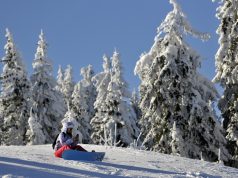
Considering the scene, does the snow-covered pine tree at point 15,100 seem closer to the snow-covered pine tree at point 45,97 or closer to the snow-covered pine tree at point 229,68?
the snow-covered pine tree at point 45,97

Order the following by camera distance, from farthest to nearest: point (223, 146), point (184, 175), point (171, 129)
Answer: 1. point (223, 146)
2. point (171, 129)
3. point (184, 175)

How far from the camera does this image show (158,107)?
27.1 meters

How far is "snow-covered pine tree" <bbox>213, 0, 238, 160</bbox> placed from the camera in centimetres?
2819

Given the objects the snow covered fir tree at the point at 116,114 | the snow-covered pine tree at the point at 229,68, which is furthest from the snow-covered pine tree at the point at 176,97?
the snow covered fir tree at the point at 116,114

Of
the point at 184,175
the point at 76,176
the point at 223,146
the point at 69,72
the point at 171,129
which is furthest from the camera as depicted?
the point at 69,72

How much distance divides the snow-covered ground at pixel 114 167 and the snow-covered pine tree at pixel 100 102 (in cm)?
2326

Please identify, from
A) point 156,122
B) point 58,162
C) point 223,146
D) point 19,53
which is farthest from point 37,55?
point 58,162

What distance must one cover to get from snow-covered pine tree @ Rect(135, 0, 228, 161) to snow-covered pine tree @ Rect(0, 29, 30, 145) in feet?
44.4

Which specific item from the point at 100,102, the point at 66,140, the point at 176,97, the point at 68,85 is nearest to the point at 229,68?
the point at 176,97

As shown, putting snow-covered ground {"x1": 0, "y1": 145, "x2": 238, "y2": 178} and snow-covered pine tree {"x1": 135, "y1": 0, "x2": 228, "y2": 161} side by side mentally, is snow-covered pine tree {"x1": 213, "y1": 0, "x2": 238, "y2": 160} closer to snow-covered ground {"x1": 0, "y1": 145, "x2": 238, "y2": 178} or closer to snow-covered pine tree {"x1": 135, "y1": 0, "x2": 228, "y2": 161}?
snow-covered pine tree {"x1": 135, "y1": 0, "x2": 228, "y2": 161}

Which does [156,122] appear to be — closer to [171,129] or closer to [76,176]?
[171,129]

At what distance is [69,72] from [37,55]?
21578mm

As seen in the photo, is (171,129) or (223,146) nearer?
(171,129)

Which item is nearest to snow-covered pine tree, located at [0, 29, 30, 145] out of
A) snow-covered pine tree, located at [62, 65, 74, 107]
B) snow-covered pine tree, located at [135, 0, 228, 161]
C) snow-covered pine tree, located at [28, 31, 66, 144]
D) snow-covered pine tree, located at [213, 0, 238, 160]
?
snow-covered pine tree, located at [28, 31, 66, 144]
